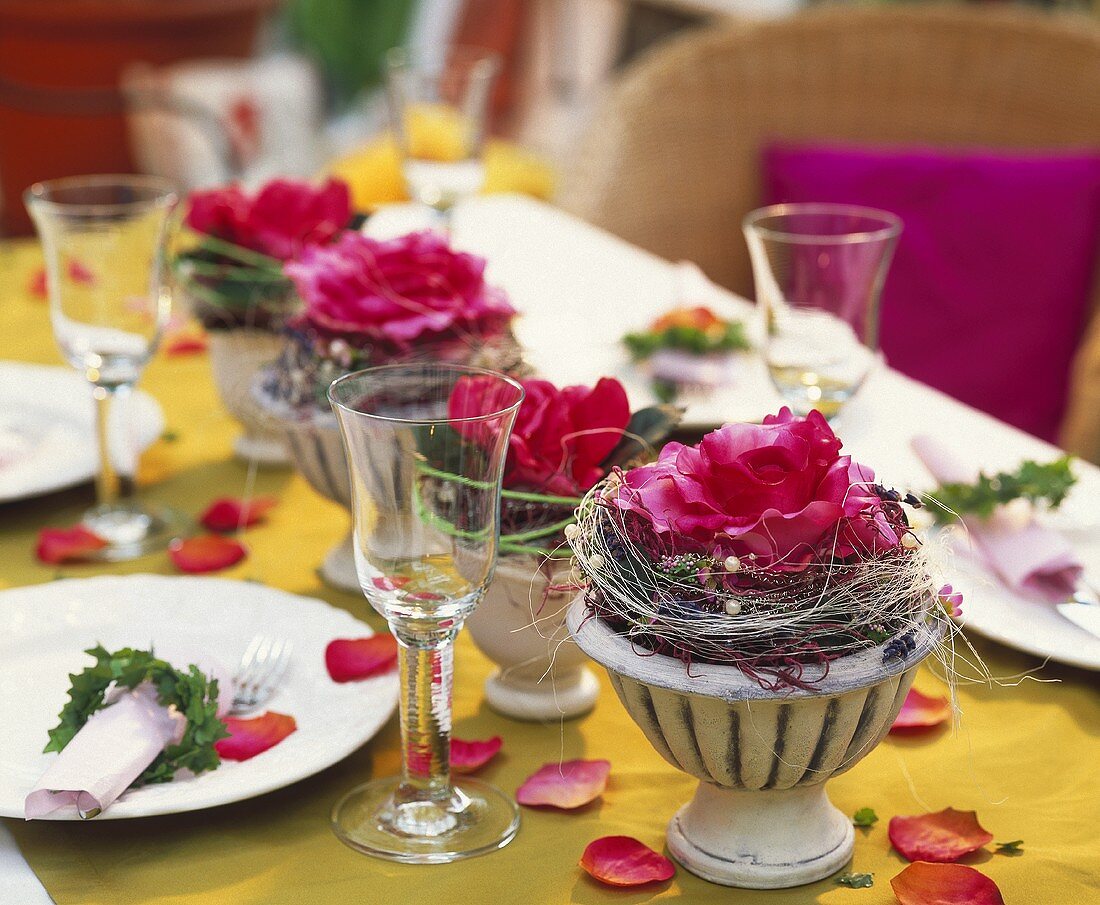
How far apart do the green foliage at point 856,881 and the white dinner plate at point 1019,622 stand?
0.23 meters

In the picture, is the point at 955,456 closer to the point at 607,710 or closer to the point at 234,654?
the point at 607,710

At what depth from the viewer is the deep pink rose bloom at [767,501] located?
625 mm

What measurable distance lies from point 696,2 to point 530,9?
128 cm

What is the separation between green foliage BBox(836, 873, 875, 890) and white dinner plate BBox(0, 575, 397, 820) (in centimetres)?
27

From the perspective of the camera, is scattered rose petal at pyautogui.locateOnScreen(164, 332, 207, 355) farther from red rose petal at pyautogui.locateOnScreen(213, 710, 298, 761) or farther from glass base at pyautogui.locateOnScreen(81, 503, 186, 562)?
red rose petal at pyautogui.locateOnScreen(213, 710, 298, 761)

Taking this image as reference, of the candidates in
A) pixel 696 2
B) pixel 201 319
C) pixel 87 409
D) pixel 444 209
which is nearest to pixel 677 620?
pixel 201 319

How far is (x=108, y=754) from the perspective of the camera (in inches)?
27.9

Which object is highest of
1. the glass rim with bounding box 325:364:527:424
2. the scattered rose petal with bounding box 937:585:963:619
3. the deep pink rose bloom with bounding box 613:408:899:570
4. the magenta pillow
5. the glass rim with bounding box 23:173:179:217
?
the glass rim with bounding box 23:173:179:217

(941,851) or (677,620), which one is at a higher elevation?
(677,620)

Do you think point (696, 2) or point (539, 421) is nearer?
point (539, 421)

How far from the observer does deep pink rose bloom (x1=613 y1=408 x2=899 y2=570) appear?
63 centimetres

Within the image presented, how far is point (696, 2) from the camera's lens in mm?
3904

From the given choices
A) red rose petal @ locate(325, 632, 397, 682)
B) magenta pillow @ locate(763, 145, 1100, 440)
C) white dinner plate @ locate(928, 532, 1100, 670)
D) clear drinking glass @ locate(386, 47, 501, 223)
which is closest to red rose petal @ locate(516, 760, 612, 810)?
red rose petal @ locate(325, 632, 397, 682)

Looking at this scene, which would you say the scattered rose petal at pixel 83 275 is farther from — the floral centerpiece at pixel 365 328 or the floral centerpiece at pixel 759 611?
the floral centerpiece at pixel 759 611
